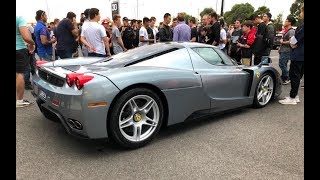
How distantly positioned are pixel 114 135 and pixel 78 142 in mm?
602

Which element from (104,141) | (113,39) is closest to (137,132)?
(104,141)

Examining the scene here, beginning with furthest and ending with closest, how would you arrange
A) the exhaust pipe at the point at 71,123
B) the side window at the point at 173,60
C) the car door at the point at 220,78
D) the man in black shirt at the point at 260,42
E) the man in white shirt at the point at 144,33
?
the man in white shirt at the point at 144,33 < the man in black shirt at the point at 260,42 < the car door at the point at 220,78 < the side window at the point at 173,60 < the exhaust pipe at the point at 71,123

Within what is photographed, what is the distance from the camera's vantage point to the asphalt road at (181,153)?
2.81m

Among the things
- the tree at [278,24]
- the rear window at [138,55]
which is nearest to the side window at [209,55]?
the rear window at [138,55]

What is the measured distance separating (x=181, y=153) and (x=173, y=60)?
1229mm

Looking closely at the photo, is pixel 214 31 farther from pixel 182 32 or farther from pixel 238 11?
pixel 238 11

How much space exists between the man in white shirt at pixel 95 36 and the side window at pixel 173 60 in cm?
249

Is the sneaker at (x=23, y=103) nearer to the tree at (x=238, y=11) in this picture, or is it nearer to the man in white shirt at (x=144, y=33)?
the man in white shirt at (x=144, y=33)

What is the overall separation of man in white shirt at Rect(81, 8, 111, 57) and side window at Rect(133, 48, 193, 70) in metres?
2.49

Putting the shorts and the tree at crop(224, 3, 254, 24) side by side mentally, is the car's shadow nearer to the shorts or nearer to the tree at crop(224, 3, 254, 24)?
the shorts
